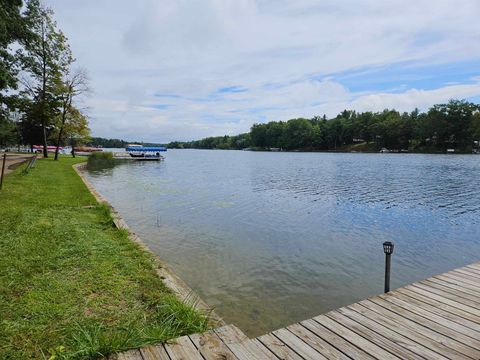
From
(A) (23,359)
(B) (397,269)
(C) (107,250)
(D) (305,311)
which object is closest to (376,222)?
(B) (397,269)

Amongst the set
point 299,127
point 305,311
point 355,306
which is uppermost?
point 299,127

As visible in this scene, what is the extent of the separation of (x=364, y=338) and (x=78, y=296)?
159 inches

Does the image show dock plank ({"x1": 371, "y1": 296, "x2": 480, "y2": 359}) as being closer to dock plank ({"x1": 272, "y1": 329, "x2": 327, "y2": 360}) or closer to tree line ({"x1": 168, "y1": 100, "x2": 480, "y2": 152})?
dock plank ({"x1": 272, "y1": 329, "x2": 327, "y2": 360})

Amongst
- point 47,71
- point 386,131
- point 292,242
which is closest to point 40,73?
point 47,71

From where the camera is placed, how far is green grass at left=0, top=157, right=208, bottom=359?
3.54 metres

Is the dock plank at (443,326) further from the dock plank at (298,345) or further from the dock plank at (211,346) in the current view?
the dock plank at (211,346)

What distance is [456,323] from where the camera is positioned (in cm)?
421

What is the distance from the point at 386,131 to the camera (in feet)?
360

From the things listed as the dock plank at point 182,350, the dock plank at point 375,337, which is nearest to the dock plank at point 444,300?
the dock plank at point 375,337

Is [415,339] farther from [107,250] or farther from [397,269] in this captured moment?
[107,250]

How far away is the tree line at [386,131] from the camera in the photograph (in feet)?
309

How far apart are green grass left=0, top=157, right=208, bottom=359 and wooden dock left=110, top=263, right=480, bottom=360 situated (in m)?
0.40

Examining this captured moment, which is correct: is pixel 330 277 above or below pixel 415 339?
below

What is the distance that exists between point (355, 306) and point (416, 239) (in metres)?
7.51
